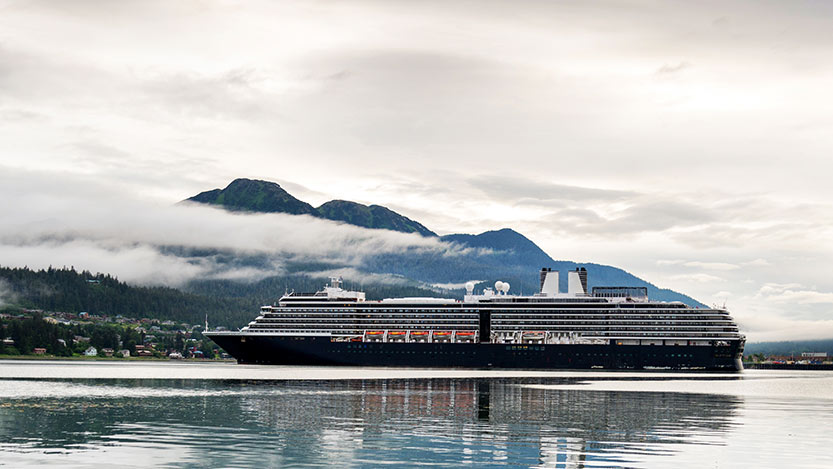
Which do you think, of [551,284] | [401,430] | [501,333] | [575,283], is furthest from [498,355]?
[401,430]

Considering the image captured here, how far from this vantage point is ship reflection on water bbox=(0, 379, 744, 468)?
118ft

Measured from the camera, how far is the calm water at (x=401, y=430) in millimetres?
36000

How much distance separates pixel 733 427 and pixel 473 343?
363ft

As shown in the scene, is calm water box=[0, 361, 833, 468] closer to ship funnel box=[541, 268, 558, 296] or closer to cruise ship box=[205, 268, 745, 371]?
cruise ship box=[205, 268, 745, 371]

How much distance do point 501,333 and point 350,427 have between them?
12201 centimetres

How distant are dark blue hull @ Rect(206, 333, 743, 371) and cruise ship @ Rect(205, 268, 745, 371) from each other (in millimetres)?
174

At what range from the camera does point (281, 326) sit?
567 feet

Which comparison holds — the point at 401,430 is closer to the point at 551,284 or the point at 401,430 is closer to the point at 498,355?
the point at 498,355

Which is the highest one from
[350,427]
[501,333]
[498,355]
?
[501,333]

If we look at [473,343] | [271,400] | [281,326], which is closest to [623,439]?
[271,400]

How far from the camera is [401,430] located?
45.4m

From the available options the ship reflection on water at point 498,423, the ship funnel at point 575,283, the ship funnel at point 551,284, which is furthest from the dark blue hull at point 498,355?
the ship reflection on water at point 498,423

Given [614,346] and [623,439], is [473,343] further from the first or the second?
[623,439]

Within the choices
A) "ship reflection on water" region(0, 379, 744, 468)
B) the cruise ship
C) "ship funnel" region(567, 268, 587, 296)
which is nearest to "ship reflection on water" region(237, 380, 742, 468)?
"ship reflection on water" region(0, 379, 744, 468)
